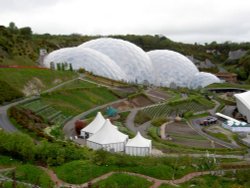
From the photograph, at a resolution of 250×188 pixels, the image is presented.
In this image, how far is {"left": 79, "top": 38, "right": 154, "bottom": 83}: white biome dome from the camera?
254ft

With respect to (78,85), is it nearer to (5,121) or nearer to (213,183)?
(5,121)

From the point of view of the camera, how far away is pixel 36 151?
85.7 feet

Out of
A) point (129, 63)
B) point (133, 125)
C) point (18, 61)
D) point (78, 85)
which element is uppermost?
point (18, 61)

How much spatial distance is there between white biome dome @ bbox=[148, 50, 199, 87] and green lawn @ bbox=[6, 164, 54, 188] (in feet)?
198

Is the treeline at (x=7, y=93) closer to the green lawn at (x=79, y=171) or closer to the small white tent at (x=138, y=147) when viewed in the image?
the small white tent at (x=138, y=147)

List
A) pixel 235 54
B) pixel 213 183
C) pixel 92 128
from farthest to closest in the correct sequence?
pixel 235 54 < pixel 92 128 < pixel 213 183

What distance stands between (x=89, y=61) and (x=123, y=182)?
161ft

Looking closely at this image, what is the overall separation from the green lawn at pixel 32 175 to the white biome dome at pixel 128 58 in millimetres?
52986

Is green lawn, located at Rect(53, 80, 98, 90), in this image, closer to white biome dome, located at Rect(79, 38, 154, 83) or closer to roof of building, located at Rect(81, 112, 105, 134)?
roof of building, located at Rect(81, 112, 105, 134)

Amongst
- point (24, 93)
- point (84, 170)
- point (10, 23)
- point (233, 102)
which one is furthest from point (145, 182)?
point (10, 23)

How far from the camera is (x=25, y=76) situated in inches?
1986

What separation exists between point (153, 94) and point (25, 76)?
75.8 ft

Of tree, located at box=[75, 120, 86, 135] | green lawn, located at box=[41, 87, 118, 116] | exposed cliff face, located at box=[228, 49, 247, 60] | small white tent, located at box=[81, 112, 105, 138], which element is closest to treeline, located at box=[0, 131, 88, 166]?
small white tent, located at box=[81, 112, 105, 138]

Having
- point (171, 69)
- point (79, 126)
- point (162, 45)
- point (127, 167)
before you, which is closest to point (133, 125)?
point (79, 126)
